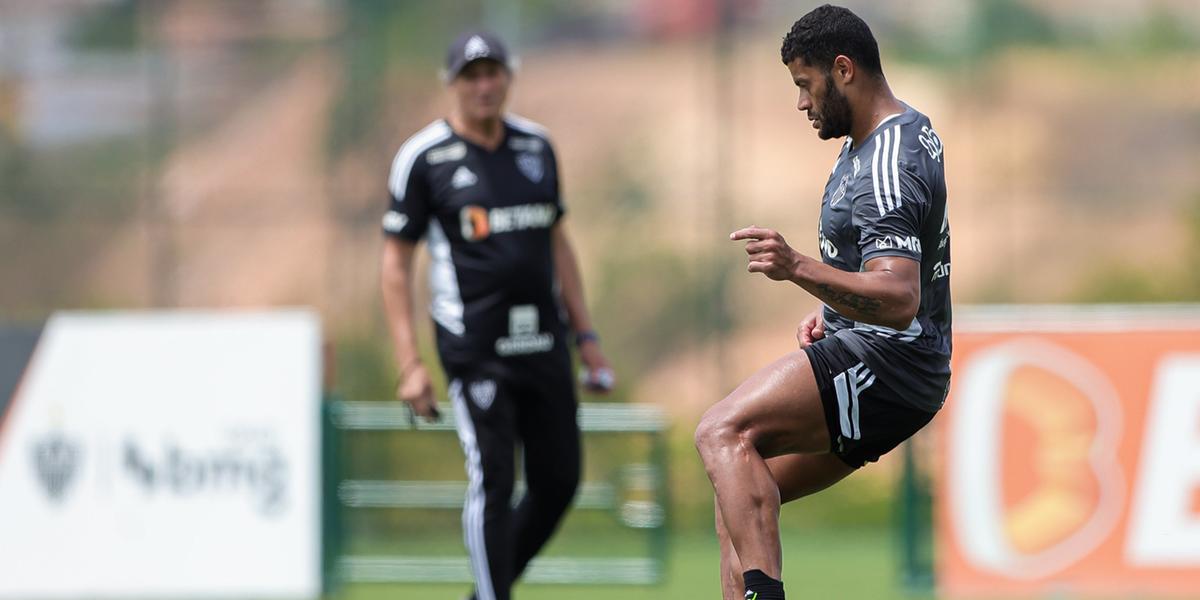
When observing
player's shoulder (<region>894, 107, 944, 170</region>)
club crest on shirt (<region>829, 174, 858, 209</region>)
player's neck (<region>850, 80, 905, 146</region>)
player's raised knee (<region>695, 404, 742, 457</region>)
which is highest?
player's neck (<region>850, 80, 905, 146</region>)

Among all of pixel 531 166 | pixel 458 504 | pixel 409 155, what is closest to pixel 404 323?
pixel 409 155

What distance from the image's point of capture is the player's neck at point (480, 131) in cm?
712

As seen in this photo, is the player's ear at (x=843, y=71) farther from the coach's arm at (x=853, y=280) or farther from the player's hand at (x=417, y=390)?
the player's hand at (x=417, y=390)

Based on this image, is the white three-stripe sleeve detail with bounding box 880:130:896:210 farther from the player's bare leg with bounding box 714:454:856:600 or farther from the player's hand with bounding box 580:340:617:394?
the player's hand with bounding box 580:340:617:394

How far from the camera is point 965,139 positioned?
15.4 meters

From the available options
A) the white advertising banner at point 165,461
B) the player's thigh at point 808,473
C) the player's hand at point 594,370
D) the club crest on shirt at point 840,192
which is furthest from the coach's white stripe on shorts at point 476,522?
the white advertising banner at point 165,461

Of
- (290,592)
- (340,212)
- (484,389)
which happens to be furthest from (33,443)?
(340,212)

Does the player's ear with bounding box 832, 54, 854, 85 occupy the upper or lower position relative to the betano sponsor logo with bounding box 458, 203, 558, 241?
upper

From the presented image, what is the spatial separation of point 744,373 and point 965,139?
2.81 metres

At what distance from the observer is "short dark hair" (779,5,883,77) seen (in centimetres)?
529

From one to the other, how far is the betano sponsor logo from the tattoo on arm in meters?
2.33

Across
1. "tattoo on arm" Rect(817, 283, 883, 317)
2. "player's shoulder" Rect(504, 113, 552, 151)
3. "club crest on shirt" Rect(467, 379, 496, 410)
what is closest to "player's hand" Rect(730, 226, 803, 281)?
"tattoo on arm" Rect(817, 283, 883, 317)

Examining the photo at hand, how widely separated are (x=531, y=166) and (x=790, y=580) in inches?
185

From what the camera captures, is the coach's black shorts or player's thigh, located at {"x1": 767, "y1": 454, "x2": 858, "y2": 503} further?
player's thigh, located at {"x1": 767, "y1": 454, "x2": 858, "y2": 503}
